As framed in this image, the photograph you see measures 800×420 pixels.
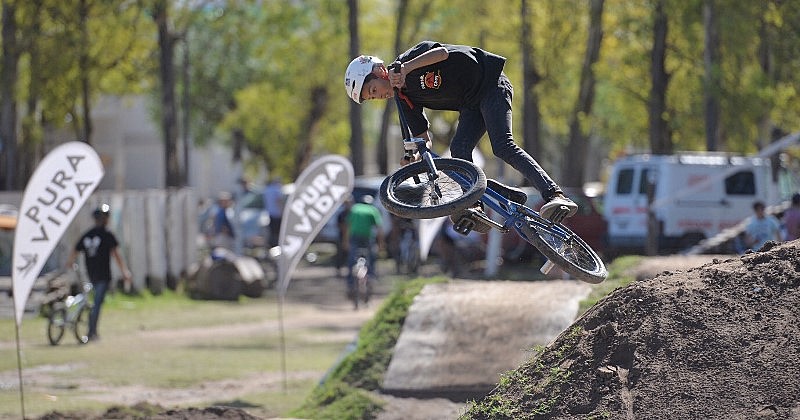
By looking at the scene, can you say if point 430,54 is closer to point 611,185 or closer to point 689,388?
point 689,388

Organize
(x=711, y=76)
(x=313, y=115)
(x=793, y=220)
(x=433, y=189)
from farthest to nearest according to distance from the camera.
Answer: (x=313, y=115)
(x=711, y=76)
(x=793, y=220)
(x=433, y=189)

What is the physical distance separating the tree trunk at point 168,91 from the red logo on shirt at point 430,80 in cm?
2286

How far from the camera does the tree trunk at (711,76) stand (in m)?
28.8

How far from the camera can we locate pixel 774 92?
27547mm

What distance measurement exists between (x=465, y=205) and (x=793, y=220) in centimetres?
1310

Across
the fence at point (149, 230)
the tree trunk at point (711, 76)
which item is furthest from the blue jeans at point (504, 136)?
the tree trunk at point (711, 76)

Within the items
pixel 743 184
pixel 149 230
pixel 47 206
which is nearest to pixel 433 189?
pixel 47 206

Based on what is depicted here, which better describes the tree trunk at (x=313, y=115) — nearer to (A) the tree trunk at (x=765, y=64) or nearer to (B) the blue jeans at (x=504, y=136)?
(A) the tree trunk at (x=765, y=64)

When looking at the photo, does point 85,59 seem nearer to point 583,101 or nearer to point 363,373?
point 583,101

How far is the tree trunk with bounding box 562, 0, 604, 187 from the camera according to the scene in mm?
34531

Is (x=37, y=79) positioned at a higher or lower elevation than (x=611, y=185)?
higher

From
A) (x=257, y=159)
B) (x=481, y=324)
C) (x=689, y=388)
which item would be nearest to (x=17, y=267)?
(x=481, y=324)

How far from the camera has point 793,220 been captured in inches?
792

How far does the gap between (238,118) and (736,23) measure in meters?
29.7
